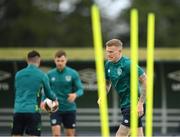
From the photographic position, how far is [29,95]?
1161 centimetres

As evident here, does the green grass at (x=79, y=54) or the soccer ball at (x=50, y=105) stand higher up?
the green grass at (x=79, y=54)

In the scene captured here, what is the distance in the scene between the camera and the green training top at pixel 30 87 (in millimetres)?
11562

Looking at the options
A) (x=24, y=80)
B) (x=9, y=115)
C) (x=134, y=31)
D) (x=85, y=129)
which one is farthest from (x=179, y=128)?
(x=134, y=31)

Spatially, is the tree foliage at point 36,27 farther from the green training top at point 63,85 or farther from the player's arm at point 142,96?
the player's arm at point 142,96

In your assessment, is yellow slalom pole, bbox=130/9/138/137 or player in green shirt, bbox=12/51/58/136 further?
player in green shirt, bbox=12/51/58/136

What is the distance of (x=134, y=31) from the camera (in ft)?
20.8

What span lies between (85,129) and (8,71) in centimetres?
315

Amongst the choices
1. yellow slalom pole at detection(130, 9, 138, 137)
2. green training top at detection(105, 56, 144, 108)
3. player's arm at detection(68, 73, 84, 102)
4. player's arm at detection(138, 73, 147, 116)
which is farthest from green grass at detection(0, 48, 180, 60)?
yellow slalom pole at detection(130, 9, 138, 137)

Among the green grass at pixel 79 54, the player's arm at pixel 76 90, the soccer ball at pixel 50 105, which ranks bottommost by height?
the soccer ball at pixel 50 105

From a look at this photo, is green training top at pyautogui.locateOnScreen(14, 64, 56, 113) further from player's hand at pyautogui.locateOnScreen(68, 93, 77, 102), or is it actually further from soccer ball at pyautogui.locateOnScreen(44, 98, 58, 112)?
player's hand at pyautogui.locateOnScreen(68, 93, 77, 102)

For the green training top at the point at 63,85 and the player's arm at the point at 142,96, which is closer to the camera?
the player's arm at the point at 142,96

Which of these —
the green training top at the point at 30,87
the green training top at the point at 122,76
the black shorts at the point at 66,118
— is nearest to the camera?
the green training top at the point at 122,76

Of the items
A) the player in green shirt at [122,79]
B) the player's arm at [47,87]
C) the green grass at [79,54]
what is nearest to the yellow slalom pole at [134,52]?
the player in green shirt at [122,79]

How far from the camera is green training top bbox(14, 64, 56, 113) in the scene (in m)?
11.6
